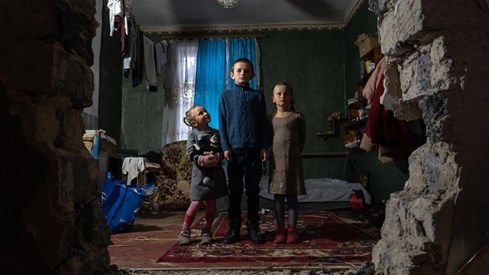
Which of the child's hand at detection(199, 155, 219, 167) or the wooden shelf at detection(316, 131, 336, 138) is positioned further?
the wooden shelf at detection(316, 131, 336, 138)

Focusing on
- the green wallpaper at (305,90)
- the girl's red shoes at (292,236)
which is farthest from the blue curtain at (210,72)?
the girl's red shoes at (292,236)

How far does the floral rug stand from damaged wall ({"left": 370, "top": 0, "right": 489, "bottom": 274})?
0.84 meters

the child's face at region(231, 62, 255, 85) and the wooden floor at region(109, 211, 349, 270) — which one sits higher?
the child's face at region(231, 62, 255, 85)

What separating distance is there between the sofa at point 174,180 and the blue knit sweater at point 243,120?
2777 millimetres

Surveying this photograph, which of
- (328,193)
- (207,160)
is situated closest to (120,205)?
(207,160)

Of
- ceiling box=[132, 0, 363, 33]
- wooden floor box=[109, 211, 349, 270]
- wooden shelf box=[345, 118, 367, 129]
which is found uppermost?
ceiling box=[132, 0, 363, 33]

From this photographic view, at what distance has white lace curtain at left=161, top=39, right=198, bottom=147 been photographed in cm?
675

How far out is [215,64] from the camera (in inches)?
269

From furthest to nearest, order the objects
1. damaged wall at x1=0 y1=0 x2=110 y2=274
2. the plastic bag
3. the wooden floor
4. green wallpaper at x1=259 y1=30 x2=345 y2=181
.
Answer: green wallpaper at x1=259 y1=30 x2=345 y2=181
the plastic bag
the wooden floor
damaged wall at x1=0 y1=0 x2=110 y2=274

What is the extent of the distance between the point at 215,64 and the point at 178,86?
2.57 feet

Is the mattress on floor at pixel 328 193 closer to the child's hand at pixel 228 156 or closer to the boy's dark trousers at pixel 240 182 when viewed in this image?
the boy's dark trousers at pixel 240 182

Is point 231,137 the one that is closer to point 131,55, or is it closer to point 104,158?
point 104,158

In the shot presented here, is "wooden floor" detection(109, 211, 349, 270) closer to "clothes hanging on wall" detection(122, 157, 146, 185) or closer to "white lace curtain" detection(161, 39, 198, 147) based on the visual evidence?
"clothes hanging on wall" detection(122, 157, 146, 185)

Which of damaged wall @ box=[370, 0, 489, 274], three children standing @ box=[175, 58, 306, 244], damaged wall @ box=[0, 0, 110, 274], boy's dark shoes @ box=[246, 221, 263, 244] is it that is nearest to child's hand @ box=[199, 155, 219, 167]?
three children standing @ box=[175, 58, 306, 244]
